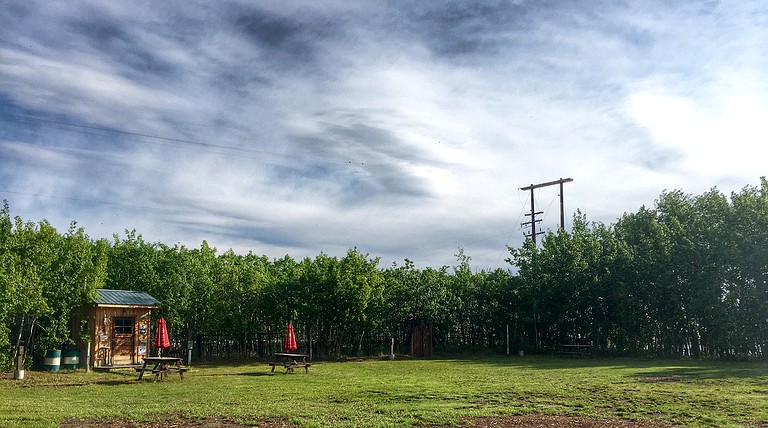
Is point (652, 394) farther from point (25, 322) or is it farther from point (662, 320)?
point (25, 322)

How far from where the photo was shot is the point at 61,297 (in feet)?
75.8

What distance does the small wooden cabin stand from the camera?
24.5 metres

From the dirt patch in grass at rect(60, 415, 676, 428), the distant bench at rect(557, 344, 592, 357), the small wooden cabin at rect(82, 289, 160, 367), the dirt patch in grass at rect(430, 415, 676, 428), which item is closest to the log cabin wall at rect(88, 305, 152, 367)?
the small wooden cabin at rect(82, 289, 160, 367)

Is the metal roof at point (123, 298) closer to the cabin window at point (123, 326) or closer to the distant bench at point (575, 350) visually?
the cabin window at point (123, 326)

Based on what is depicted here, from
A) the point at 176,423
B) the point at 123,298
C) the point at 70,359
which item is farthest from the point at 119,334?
the point at 176,423

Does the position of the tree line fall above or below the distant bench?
above

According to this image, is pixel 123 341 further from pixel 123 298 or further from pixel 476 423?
pixel 476 423

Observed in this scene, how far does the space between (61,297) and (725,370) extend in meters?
23.8

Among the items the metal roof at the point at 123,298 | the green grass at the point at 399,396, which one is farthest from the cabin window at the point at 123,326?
the green grass at the point at 399,396

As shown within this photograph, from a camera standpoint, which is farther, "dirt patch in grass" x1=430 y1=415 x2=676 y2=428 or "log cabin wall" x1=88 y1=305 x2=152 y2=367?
"log cabin wall" x1=88 y1=305 x2=152 y2=367

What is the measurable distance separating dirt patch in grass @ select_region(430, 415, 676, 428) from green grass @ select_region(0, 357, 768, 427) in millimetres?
426

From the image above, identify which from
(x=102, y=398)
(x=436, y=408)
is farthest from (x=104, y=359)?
(x=436, y=408)

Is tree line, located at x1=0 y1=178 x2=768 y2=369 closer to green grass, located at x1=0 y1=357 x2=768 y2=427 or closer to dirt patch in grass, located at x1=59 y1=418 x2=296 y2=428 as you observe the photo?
green grass, located at x1=0 y1=357 x2=768 y2=427

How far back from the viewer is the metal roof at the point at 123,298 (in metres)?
24.5
